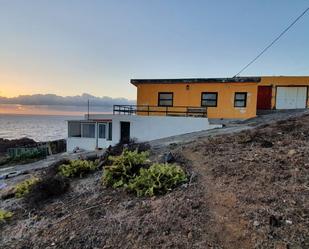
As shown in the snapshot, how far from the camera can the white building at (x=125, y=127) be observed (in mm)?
18281

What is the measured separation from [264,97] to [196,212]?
20157 mm

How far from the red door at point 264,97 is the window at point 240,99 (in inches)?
144

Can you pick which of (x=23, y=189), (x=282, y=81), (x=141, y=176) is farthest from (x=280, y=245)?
(x=282, y=81)

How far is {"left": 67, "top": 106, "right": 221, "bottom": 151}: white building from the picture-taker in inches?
720

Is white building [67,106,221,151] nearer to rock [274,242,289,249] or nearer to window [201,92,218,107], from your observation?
window [201,92,218,107]

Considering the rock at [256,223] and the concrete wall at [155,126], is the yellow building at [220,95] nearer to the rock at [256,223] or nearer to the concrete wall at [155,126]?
the concrete wall at [155,126]

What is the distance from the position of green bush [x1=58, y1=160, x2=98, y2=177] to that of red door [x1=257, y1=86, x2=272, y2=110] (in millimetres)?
18446

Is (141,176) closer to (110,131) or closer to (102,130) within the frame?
(110,131)

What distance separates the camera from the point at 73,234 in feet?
13.2

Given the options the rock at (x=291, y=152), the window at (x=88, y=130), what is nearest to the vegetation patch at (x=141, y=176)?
the rock at (x=291, y=152)

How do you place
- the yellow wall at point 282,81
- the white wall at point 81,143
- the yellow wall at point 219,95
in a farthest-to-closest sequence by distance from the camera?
the white wall at point 81,143 < the yellow wall at point 282,81 < the yellow wall at point 219,95

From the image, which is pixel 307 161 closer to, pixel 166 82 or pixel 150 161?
pixel 150 161

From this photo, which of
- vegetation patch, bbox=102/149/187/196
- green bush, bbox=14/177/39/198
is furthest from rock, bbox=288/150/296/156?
green bush, bbox=14/177/39/198

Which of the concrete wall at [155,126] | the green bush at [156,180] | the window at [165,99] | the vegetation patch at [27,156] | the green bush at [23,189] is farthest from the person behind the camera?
the vegetation patch at [27,156]
